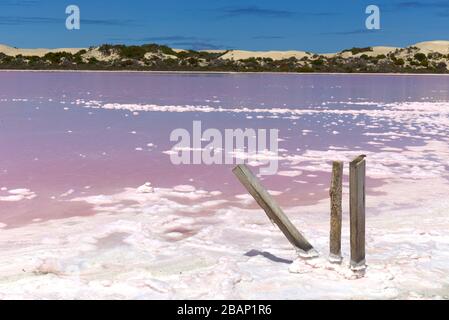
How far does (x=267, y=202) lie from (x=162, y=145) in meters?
8.53

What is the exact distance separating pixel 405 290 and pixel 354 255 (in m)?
0.55

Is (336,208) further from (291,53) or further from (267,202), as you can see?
(291,53)

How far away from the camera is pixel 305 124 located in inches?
750

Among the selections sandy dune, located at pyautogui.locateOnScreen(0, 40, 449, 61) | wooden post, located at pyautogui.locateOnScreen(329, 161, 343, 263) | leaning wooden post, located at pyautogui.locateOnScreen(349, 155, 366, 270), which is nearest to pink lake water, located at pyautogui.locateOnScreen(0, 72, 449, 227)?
wooden post, located at pyautogui.locateOnScreen(329, 161, 343, 263)

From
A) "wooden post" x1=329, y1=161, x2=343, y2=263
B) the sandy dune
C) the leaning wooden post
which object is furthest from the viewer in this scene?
the sandy dune

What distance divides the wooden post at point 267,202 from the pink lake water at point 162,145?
2661 millimetres

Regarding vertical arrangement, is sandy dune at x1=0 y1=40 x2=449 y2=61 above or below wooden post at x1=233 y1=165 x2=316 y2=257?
above

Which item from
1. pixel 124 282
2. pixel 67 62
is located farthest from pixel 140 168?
pixel 67 62

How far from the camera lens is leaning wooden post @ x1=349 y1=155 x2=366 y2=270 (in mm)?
5570

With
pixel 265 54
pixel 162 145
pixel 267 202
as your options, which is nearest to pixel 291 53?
pixel 265 54

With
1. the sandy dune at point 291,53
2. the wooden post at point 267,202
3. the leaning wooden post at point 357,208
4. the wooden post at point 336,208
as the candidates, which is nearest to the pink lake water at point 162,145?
the wooden post at point 267,202

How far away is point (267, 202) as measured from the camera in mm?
6062

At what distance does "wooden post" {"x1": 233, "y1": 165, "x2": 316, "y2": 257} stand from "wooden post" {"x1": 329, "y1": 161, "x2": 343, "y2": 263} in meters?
0.30

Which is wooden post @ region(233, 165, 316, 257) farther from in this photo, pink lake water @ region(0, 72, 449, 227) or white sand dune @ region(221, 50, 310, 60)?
white sand dune @ region(221, 50, 310, 60)
